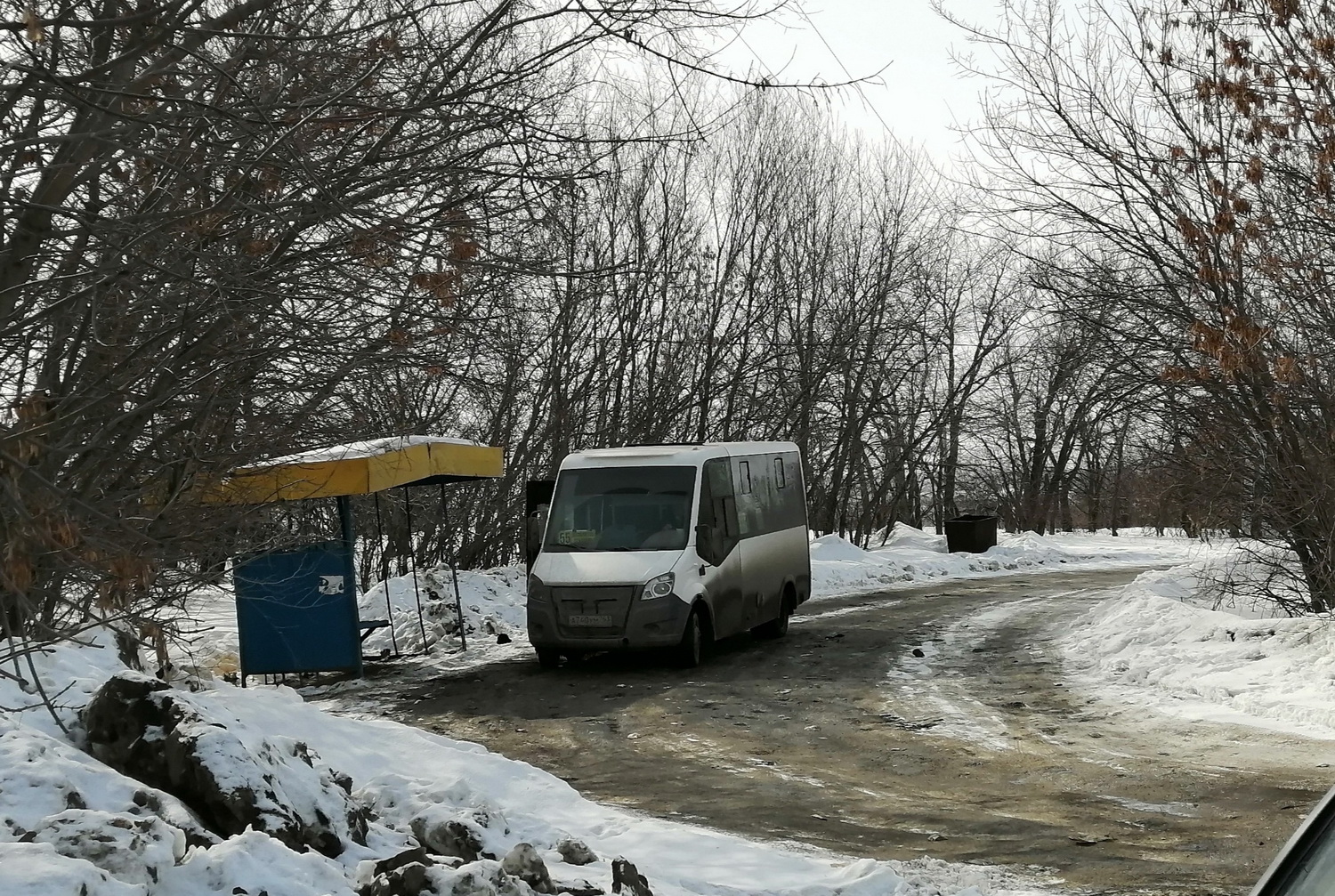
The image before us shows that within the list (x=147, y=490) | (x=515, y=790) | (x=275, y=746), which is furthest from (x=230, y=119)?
(x=515, y=790)

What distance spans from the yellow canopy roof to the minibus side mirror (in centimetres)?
304

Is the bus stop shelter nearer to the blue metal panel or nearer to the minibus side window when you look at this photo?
the blue metal panel

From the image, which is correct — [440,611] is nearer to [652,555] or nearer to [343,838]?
[652,555]

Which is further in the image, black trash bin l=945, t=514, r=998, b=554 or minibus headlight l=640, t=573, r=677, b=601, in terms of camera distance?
black trash bin l=945, t=514, r=998, b=554

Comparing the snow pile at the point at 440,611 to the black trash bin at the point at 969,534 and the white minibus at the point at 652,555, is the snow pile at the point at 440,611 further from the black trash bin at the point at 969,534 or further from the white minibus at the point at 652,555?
the black trash bin at the point at 969,534

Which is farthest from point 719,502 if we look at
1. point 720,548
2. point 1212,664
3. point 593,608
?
point 1212,664

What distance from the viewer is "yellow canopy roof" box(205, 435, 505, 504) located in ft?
38.5

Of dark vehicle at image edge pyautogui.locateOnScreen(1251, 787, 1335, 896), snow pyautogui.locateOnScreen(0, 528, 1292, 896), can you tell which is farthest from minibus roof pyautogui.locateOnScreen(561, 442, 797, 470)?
dark vehicle at image edge pyautogui.locateOnScreen(1251, 787, 1335, 896)

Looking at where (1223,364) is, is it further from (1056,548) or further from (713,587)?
(1056,548)

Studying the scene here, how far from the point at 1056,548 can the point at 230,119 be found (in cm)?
3700

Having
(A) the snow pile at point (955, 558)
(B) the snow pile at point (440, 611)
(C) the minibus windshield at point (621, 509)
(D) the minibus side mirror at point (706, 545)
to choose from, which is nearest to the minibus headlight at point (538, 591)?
(C) the minibus windshield at point (621, 509)

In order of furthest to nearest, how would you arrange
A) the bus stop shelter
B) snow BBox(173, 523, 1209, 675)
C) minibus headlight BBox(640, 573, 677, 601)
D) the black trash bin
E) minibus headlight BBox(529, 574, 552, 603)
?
the black trash bin, snow BBox(173, 523, 1209, 675), the bus stop shelter, minibus headlight BBox(529, 574, 552, 603), minibus headlight BBox(640, 573, 677, 601)

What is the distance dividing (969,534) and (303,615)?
80.2ft

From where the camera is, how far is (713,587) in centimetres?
1536
